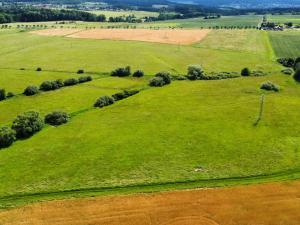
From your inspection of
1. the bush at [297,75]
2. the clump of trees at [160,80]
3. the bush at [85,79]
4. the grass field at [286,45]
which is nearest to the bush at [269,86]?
the bush at [297,75]

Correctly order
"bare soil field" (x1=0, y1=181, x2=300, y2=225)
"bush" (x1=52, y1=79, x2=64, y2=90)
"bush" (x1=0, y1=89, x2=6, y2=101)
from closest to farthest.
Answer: "bare soil field" (x1=0, y1=181, x2=300, y2=225)
"bush" (x1=0, y1=89, x2=6, y2=101)
"bush" (x1=52, y1=79, x2=64, y2=90)

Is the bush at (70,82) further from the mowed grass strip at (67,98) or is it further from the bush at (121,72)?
the bush at (121,72)

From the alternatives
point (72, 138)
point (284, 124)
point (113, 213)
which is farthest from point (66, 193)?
point (284, 124)

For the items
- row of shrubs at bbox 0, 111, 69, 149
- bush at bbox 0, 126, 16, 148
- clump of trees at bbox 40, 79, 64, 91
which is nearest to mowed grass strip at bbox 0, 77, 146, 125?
clump of trees at bbox 40, 79, 64, 91

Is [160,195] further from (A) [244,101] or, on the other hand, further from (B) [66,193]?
(A) [244,101]

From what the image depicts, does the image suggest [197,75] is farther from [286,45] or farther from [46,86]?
[286,45]

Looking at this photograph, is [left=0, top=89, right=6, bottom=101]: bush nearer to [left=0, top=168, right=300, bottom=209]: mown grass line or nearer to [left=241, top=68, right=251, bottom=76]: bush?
[left=0, top=168, right=300, bottom=209]: mown grass line
